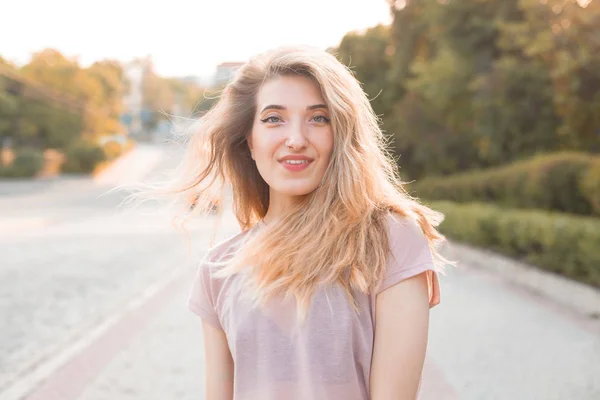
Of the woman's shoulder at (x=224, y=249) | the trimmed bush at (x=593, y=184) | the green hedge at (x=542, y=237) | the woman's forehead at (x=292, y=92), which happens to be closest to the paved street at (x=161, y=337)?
the green hedge at (x=542, y=237)

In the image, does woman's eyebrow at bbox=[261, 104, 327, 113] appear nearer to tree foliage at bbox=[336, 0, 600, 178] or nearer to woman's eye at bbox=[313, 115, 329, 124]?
woman's eye at bbox=[313, 115, 329, 124]

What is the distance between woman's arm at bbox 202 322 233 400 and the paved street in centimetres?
98

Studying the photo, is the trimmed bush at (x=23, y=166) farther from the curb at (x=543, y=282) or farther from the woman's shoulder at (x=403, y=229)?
the woman's shoulder at (x=403, y=229)

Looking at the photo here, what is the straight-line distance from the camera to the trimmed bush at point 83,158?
5716 cm

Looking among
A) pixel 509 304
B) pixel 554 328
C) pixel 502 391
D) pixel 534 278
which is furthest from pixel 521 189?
pixel 502 391

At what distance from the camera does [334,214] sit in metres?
2.24

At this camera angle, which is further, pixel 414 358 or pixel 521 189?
pixel 521 189

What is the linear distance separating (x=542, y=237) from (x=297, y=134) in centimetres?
857

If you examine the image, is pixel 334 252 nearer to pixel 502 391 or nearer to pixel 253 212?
pixel 253 212

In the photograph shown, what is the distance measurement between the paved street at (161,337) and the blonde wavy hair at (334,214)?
42.9 inches

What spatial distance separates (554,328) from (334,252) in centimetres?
599

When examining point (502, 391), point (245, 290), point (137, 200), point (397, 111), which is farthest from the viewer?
point (397, 111)

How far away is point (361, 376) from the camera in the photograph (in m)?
2.12

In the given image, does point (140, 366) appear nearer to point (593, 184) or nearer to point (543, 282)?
point (543, 282)
